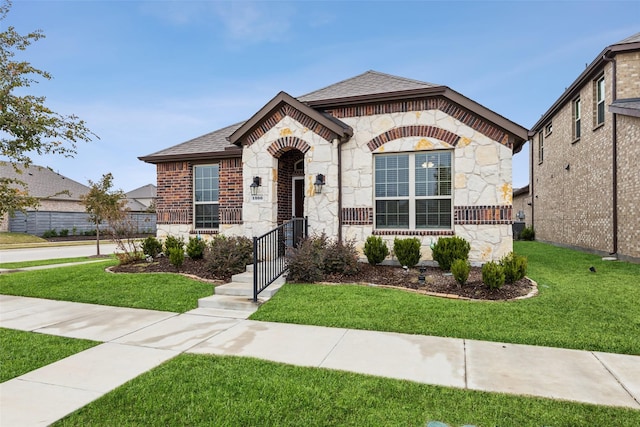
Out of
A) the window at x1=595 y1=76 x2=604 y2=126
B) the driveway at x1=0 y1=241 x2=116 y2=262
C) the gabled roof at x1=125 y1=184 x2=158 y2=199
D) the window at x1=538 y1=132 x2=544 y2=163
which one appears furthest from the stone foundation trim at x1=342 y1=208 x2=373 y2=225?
the gabled roof at x1=125 y1=184 x2=158 y2=199

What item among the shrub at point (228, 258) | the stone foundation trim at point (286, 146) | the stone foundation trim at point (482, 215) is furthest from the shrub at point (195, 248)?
the stone foundation trim at point (482, 215)

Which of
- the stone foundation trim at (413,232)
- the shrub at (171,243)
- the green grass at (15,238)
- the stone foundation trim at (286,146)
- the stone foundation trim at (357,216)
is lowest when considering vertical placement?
the green grass at (15,238)

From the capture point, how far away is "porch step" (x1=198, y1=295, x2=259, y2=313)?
5.75 meters

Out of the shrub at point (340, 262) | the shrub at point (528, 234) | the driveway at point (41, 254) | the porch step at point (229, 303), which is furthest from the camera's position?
the shrub at point (528, 234)

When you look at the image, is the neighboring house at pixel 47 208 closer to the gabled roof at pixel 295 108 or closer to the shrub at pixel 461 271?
the gabled roof at pixel 295 108

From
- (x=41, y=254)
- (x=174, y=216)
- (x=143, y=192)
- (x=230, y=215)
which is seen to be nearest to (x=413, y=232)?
(x=230, y=215)

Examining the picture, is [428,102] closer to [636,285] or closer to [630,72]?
[636,285]

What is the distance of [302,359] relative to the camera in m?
3.69

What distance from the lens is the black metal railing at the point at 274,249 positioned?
655 centimetres

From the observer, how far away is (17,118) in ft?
27.6

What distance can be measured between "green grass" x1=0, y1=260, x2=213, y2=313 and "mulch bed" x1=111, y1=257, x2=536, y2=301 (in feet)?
2.21

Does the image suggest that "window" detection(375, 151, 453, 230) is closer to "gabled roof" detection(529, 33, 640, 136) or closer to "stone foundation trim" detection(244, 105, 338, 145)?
"stone foundation trim" detection(244, 105, 338, 145)

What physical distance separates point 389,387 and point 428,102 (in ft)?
23.7

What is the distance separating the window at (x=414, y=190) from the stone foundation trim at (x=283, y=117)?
1.52m
